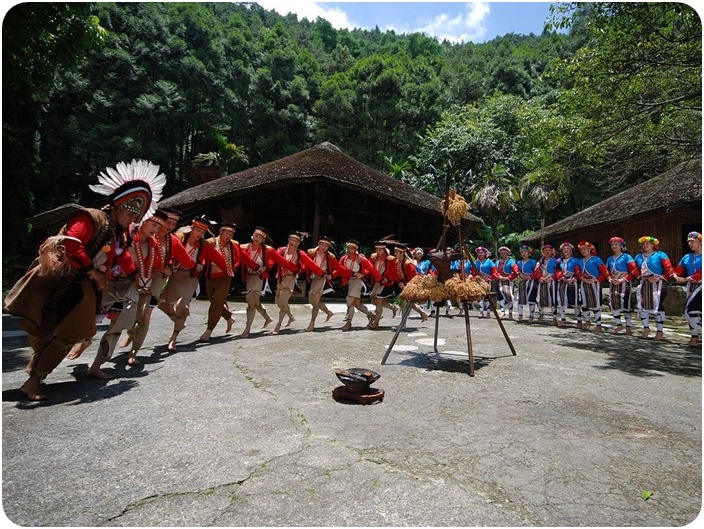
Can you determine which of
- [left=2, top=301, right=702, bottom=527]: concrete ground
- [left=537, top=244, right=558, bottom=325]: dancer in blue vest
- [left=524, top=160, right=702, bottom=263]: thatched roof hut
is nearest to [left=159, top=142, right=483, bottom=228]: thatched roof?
[left=537, top=244, right=558, bottom=325]: dancer in blue vest

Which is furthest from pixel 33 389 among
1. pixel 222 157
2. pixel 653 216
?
pixel 222 157

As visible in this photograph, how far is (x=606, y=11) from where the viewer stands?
24.8 ft

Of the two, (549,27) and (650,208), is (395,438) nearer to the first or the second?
(549,27)

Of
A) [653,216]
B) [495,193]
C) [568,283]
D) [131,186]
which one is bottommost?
[568,283]

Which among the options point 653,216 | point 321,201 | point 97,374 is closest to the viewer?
point 97,374

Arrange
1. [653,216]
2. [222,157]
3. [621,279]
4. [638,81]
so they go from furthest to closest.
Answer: [222,157] < [653,216] < [621,279] < [638,81]

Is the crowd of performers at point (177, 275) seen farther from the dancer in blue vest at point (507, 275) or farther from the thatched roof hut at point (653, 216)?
the thatched roof hut at point (653, 216)

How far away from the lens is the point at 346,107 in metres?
39.1

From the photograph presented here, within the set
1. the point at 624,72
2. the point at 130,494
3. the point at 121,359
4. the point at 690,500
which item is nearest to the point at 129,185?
the point at 121,359

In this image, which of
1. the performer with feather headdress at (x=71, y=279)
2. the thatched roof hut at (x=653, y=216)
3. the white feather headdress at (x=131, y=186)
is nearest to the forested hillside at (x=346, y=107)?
the thatched roof hut at (x=653, y=216)

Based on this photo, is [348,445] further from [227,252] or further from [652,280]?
[652,280]

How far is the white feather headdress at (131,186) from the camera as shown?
446 cm

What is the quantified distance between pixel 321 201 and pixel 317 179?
2.34 m

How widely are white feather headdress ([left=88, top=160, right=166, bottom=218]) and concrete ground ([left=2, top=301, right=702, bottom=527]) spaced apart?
188 centimetres
